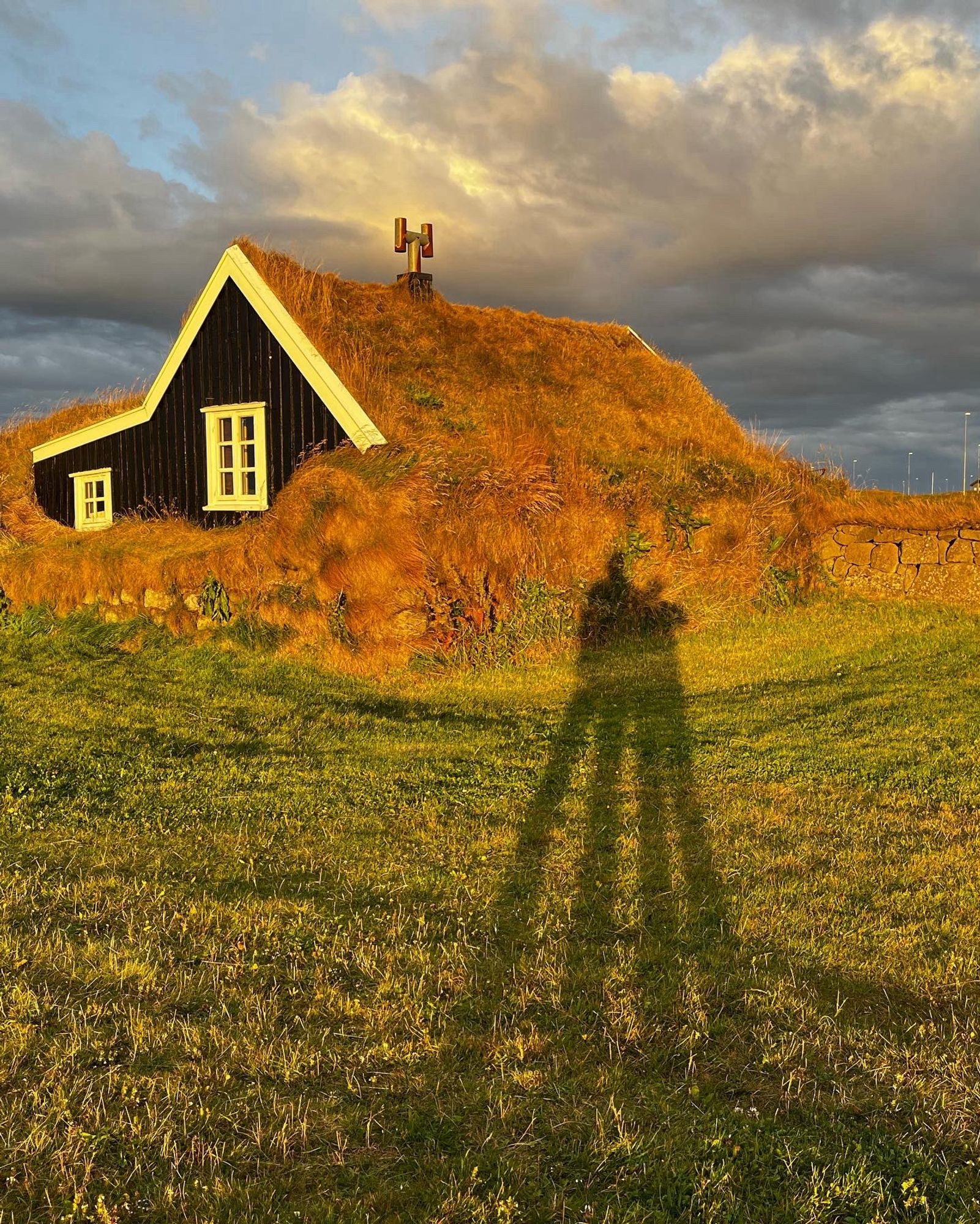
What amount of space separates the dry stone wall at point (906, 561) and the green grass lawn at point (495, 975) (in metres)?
6.26

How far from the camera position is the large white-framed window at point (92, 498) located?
22.9m

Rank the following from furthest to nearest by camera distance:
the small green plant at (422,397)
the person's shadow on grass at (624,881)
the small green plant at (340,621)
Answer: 1. the small green plant at (422,397)
2. the small green plant at (340,621)
3. the person's shadow on grass at (624,881)

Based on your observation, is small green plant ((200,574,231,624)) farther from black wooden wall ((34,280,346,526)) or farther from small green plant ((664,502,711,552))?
small green plant ((664,502,711,552))

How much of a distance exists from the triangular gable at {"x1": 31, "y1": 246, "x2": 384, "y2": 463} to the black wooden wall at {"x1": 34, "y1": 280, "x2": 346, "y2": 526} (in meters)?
0.15

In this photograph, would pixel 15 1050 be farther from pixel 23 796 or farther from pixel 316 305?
pixel 316 305

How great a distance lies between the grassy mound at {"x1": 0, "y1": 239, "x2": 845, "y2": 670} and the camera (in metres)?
14.6

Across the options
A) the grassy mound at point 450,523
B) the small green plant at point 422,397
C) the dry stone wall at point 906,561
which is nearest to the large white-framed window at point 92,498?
the grassy mound at point 450,523

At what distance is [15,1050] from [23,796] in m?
4.80

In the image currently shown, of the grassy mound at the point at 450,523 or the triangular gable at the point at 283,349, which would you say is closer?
the grassy mound at the point at 450,523

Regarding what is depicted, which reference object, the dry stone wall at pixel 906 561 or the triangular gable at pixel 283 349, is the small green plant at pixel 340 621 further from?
the dry stone wall at pixel 906 561

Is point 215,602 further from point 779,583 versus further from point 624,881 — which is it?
point 624,881

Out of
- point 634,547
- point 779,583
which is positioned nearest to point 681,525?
point 634,547

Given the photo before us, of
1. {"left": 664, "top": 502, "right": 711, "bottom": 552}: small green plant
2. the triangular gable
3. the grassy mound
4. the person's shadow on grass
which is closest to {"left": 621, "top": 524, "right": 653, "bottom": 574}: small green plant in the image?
the grassy mound

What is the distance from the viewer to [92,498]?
23.5 meters
